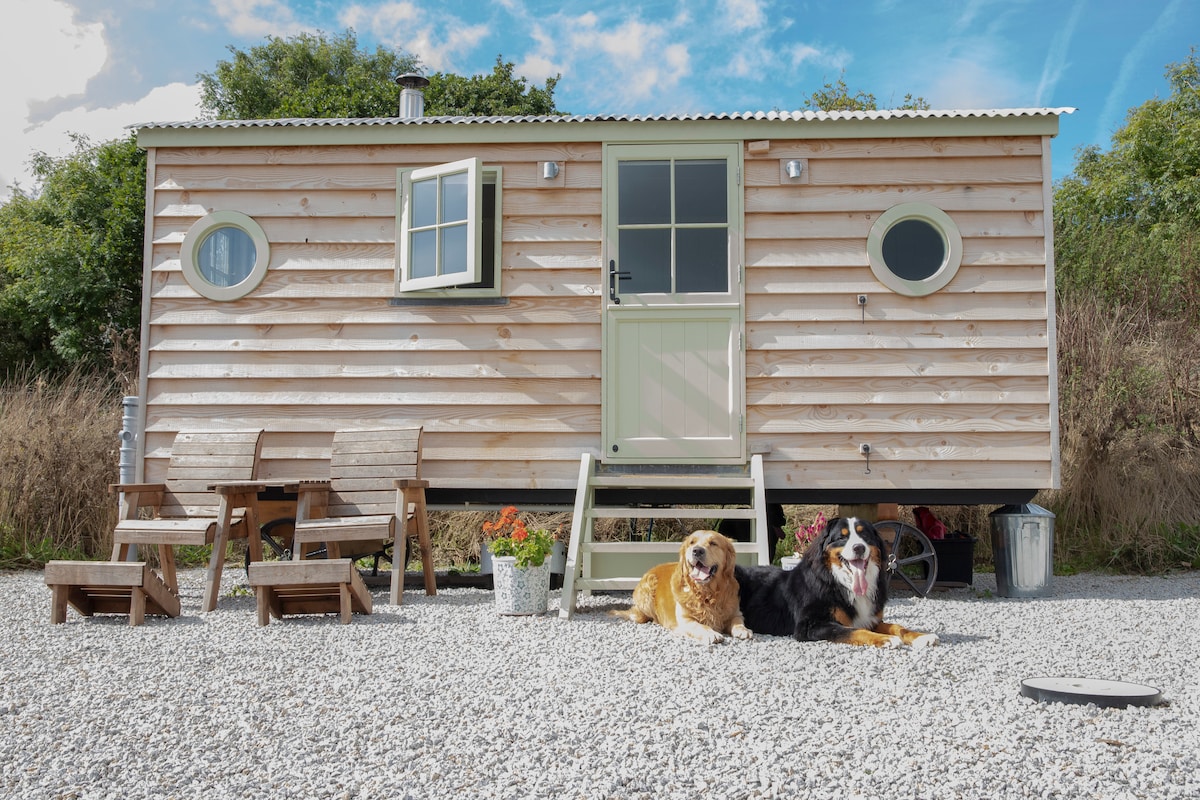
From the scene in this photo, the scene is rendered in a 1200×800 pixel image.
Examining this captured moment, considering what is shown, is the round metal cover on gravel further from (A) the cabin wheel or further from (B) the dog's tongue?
(A) the cabin wheel

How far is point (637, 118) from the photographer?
6020 millimetres

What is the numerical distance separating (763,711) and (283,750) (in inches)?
56.7

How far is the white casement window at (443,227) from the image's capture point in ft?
19.2

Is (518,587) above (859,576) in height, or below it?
below

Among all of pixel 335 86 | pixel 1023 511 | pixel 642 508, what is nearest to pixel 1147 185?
pixel 335 86

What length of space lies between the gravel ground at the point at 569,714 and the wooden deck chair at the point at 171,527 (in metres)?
0.19

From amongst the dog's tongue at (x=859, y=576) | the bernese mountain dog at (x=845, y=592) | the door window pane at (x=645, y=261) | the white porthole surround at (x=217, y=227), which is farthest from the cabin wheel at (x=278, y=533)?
the dog's tongue at (x=859, y=576)

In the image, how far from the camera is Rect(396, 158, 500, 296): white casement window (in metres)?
5.85

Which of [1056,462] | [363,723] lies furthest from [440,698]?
[1056,462]

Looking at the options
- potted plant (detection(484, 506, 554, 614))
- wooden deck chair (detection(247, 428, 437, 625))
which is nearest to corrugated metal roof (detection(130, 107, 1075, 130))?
wooden deck chair (detection(247, 428, 437, 625))

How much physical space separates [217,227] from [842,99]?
13386mm

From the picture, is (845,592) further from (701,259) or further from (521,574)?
(701,259)

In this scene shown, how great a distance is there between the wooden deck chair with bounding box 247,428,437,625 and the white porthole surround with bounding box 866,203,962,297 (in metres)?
3.18

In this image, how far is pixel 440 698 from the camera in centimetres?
311
